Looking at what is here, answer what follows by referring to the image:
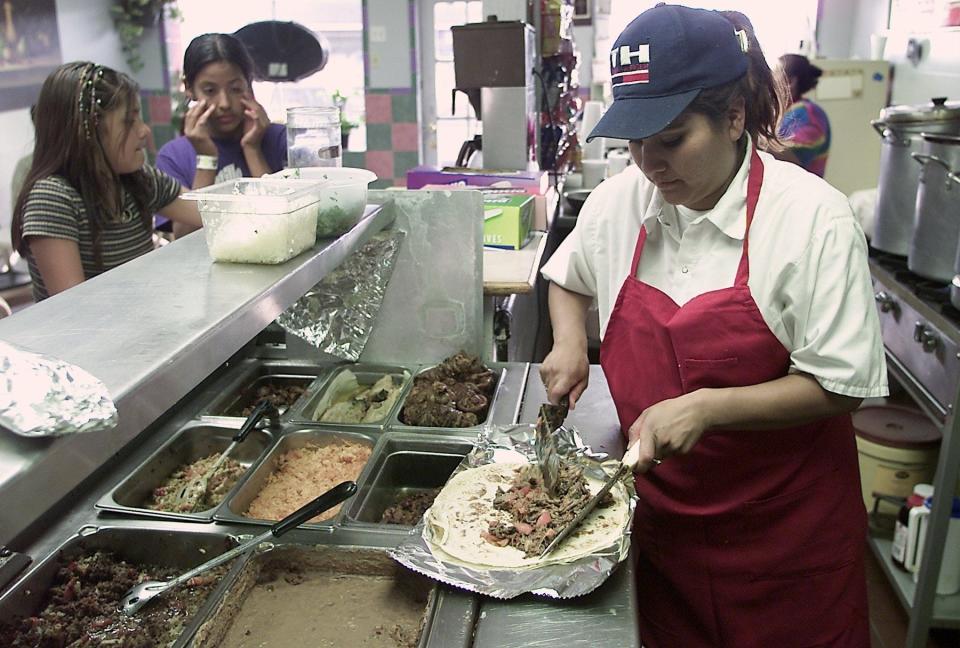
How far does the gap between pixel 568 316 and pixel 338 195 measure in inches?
22.5

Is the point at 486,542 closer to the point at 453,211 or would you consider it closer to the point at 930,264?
the point at 453,211

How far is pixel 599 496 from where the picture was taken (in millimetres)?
1411

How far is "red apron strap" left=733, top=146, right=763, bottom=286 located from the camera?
56.9 inches

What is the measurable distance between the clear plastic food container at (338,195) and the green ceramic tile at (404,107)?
5124mm

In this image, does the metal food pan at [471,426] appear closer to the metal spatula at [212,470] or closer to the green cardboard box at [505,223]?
the metal spatula at [212,470]

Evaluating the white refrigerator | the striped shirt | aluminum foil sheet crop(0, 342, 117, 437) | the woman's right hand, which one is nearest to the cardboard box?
the striped shirt

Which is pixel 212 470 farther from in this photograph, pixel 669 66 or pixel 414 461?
pixel 669 66

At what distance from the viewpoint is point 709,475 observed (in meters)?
1.59

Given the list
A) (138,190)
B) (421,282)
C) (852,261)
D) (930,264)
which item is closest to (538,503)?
(852,261)

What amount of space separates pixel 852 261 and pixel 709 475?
0.50 m

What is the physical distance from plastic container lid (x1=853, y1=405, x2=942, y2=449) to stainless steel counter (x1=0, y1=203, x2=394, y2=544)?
8.33ft

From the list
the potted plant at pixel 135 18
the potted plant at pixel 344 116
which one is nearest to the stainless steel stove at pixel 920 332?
the potted plant at pixel 344 116

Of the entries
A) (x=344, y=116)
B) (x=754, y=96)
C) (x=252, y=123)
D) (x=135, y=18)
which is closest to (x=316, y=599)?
(x=754, y=96)

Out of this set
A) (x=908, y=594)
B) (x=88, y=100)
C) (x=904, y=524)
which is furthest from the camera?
(x=904, y=524)
